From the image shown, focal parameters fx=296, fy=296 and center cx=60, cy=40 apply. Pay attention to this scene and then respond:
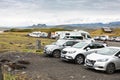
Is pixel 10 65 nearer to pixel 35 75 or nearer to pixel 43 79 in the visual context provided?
pixel 35 75

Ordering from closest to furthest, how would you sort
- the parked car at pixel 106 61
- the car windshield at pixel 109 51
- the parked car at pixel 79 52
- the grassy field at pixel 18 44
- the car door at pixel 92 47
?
the parked car at pixel 106 61 → the car windshield at pixel 109 51 → the parked car at pixel 79 52 → the car door at pixel 92 47 → the grassy field at pixel 18 44

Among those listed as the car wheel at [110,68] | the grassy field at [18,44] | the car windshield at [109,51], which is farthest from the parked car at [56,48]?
the car wheel at [110,68]

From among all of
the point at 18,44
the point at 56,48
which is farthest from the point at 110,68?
the point at 18,44

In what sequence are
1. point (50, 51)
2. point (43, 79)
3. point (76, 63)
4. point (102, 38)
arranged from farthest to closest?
point (102, 38) < point (50, 51) < point (76, 63) < point (43, 79)

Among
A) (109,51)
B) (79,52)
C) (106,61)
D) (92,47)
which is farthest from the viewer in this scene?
(92,47)

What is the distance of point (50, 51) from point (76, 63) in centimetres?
478

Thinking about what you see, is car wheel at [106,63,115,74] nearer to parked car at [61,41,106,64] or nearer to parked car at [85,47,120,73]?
parked car at [85,47,120,73]

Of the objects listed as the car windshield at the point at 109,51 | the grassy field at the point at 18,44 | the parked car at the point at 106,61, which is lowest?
the grassy field at the point at 18,44

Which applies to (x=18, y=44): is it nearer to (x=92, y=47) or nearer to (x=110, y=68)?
(x=92, y=47)

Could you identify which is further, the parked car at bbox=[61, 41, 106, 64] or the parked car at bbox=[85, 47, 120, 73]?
the parked car at bbox=[61, 41, 106, 64]

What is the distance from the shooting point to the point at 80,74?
1641cm

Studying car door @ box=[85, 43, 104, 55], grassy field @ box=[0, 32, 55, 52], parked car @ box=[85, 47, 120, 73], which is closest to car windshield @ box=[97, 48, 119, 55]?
parked car @ box=[85, 47, 120, 73]

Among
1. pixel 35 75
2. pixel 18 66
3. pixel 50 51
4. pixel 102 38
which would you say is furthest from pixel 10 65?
pixel 102 38

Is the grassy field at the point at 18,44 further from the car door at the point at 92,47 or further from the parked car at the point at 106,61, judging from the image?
the parked car at the point at 106,61
